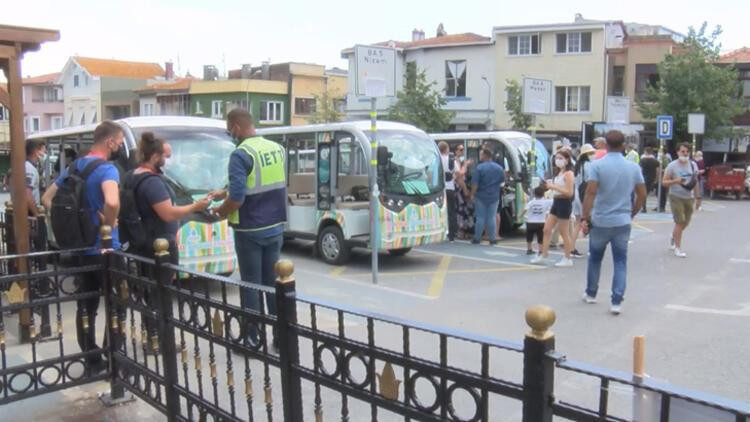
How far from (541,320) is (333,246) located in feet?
29.1

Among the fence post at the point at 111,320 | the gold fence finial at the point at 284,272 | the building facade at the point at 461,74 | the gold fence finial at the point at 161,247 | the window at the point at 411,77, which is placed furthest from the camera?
the building facade at the point at 461,74

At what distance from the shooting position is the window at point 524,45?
34156 millimetres

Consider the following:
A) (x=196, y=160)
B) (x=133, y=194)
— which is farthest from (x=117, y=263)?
(x=196, y=160)

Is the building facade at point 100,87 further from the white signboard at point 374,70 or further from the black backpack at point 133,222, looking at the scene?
the black backpack at point 133,222

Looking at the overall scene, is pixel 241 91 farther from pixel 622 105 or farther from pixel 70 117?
pixel 622 105

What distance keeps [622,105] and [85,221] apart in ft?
58.9

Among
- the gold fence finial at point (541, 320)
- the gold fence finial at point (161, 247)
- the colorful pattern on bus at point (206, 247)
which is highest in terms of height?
the gold fence finial at point (541, 320)

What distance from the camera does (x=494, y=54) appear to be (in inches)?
1390

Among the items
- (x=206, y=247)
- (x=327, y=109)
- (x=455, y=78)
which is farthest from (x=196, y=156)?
(x=327, y=109)

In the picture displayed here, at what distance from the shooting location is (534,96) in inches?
530

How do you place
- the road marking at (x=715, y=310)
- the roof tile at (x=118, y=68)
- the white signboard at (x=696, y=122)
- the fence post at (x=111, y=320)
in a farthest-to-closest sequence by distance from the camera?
the roof tile at (x=118, y=68), the white signboard at (x=696, y=122), the road marking at (x=715, y=310), the fence post at (x=111, y=320)

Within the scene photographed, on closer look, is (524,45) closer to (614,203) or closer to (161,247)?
(614,203)

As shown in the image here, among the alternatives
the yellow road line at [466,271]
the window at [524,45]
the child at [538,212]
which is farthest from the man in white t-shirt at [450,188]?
the window at [524,45]

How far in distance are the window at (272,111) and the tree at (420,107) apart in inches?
667
